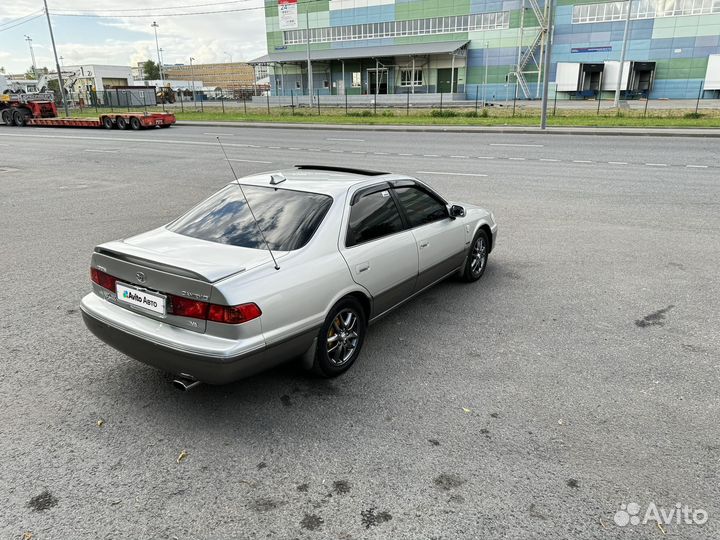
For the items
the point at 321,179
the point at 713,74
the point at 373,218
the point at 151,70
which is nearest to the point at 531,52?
the point at 713,74

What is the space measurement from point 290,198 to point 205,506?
2410 mm

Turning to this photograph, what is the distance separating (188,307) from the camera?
11.1 feet

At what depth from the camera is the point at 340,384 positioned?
405 cm

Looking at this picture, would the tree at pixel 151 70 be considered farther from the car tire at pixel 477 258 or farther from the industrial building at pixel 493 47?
the car tire at pixel 477 258

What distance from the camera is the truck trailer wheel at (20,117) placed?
35.5m

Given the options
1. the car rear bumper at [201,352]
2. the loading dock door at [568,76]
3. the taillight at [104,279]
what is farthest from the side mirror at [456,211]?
the loading dock door at [568,76]

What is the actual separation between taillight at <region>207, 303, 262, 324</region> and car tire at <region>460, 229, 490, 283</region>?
10.7ft

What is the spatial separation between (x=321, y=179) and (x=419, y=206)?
1047mm

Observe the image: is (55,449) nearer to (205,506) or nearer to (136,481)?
(136,481)

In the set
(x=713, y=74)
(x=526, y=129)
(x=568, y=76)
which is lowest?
(x=526, y=129)

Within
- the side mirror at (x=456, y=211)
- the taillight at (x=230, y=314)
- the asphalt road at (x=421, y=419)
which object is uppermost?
the side mirror at (x=456, y=211)

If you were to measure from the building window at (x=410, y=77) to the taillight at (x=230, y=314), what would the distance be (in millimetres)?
61904

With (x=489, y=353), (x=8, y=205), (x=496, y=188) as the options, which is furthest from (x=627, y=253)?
(x=8, y=205)

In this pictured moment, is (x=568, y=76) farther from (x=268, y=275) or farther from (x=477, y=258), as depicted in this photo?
(x=268, y=275)
